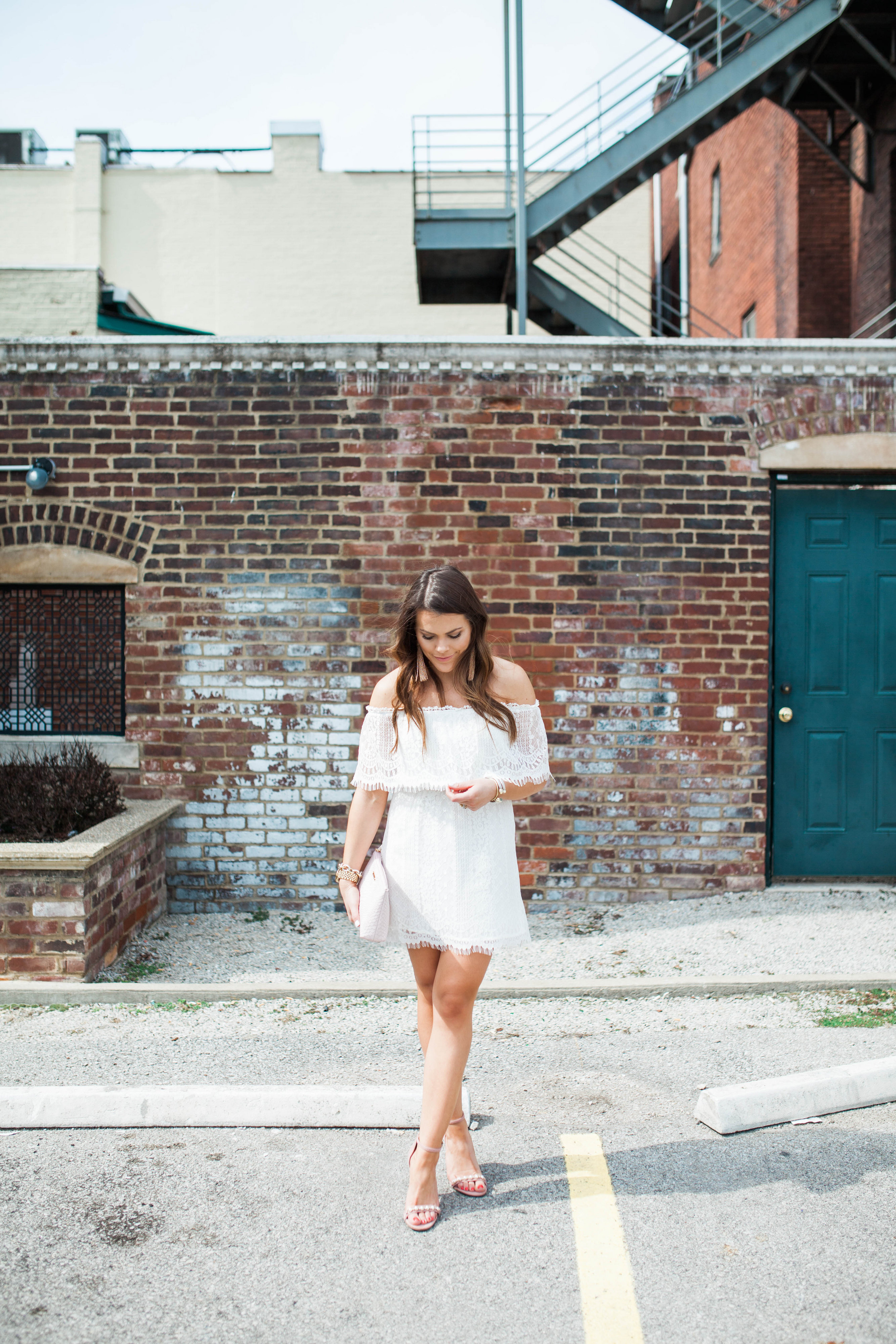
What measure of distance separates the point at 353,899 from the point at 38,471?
4.12 m

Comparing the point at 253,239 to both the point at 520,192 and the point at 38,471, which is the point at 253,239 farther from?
the point at 38,471

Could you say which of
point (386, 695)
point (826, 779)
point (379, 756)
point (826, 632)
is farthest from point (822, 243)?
point (379, 756)

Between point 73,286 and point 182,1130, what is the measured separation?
7506mm

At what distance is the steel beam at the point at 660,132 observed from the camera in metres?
8.45

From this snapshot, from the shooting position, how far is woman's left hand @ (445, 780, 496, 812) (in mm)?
2639

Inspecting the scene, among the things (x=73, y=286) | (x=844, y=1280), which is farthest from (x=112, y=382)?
(x=844, y=1280)

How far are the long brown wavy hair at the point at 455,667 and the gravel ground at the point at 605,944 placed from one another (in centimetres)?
226

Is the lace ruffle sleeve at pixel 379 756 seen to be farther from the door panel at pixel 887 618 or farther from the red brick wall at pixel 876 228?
the red brick wall at pixel 876 228

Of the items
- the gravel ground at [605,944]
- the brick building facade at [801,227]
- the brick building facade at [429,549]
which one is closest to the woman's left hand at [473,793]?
the gravel ground at [605,944]

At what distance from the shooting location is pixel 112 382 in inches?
230

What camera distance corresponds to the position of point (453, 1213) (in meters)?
2.76

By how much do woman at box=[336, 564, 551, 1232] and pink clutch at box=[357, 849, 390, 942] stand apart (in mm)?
39

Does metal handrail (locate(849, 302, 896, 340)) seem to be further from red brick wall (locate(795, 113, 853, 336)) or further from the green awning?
the green awning

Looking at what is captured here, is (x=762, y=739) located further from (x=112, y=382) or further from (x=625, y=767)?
(x=112, y=382)
